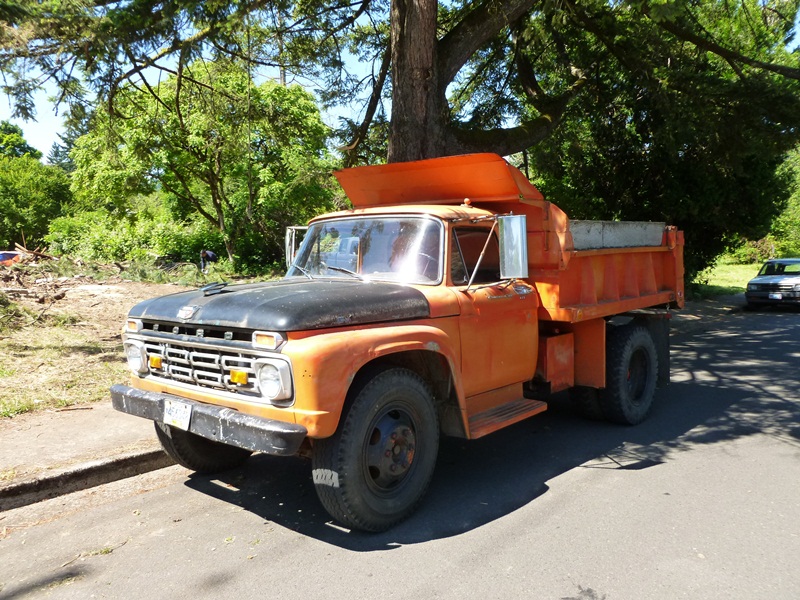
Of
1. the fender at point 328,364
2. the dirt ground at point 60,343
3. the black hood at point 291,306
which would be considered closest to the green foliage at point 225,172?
the dirt ground at point 60,343

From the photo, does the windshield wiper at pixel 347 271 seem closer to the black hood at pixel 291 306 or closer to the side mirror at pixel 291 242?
the black hood at pixel 291 306

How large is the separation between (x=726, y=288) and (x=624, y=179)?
9.18 m

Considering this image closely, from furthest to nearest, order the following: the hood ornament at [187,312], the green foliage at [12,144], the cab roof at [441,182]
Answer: the green foliage at [12,144], the cab roof at [441,182], the hood ornament at [187,312]

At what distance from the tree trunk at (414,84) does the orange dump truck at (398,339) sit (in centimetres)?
232

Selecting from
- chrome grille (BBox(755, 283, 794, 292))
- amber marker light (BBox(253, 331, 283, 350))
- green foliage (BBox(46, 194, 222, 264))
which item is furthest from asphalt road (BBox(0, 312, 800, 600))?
green foliage (BBox(46, 194, 222, 264))

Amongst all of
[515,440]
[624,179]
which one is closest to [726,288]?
[624,179]

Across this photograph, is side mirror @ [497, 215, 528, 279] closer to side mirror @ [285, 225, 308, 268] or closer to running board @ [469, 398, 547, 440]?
→ running board @ [469, 398, 547, 440]

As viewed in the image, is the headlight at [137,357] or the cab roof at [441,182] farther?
the cab roof at [441,182]

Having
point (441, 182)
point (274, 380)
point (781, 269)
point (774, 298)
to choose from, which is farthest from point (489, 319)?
point (781, 269)

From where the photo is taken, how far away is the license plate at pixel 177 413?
4.14m

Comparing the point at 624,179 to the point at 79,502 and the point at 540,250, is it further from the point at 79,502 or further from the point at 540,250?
the point at 79,502

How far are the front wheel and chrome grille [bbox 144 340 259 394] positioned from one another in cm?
64

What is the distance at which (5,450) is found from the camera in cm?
546

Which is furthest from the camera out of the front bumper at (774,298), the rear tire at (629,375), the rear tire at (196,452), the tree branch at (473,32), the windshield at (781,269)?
the windshield at (781,269)
